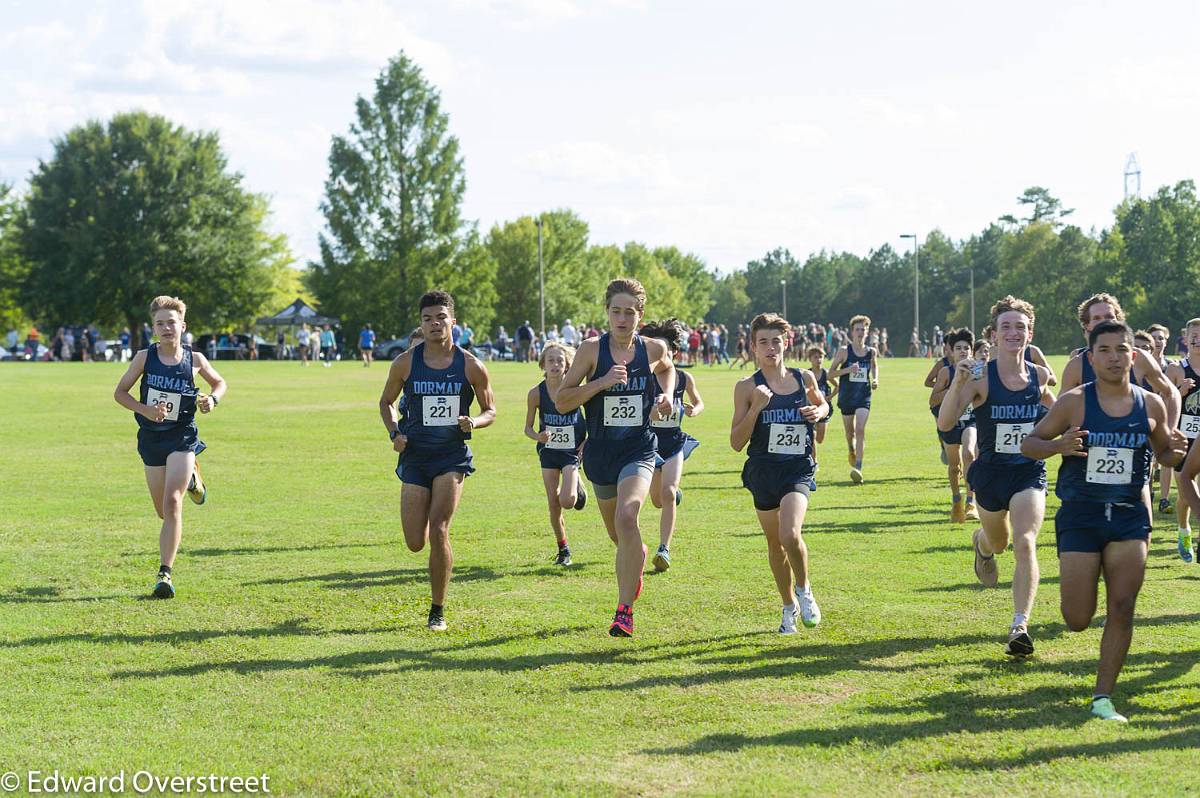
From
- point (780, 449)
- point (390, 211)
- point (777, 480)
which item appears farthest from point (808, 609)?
point (390, 211)

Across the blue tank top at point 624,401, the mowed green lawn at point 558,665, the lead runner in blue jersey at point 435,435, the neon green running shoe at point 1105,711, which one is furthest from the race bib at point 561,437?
the neon green running shoe at point 1105,711

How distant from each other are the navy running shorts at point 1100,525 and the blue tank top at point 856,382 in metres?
10.2

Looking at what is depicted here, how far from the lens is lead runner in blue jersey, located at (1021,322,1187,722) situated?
21.0ft

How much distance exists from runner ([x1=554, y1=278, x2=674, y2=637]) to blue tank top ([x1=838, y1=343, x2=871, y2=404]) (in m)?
8.85

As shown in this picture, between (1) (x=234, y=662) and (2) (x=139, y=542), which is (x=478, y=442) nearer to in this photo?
(2) (x=139, y=542)

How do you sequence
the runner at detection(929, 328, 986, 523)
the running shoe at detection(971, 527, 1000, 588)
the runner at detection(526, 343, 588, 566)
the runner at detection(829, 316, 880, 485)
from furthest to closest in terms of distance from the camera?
the runner at detection(829, 316, 880, 485) < the runner at detection(929, 328, 986, 523) < the runner at detection(526, 343, 588, 566) < the running shoe at detection(971, 527, 1000, 588)

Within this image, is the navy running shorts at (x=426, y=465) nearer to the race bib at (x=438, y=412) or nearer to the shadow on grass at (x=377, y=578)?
the race bib at (x=438, y=412)

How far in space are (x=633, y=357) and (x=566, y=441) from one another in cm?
279

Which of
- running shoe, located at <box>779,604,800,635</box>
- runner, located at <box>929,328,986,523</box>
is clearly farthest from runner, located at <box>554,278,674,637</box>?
runner, located at <box>929,328,986,523</box>

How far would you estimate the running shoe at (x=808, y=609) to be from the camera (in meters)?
8.17

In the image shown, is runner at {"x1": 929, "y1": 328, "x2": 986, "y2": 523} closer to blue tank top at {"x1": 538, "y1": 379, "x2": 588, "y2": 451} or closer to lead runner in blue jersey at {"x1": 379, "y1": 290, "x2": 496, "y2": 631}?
blue tank top at {"x1": 538, "y1": 379, "x2": 588, "y2": 451}

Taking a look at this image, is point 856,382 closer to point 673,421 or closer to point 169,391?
point 673,421

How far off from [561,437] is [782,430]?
3.10 metres

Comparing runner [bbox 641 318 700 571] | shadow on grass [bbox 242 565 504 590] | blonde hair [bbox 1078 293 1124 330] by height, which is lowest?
shadow on grass [bbox 242 565 504 590]
